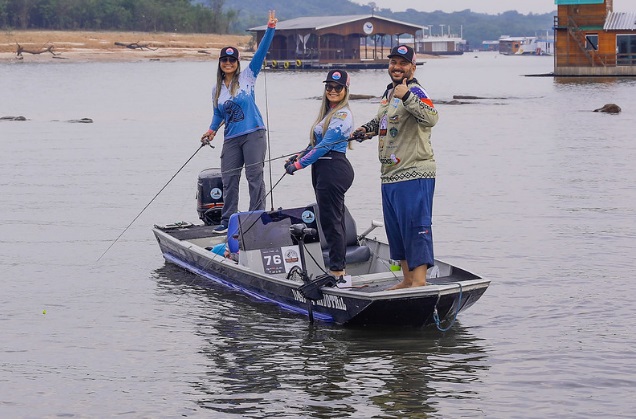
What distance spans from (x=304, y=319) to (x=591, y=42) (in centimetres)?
5443

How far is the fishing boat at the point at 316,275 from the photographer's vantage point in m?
9.10

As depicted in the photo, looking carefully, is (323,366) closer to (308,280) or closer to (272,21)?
(308,280)

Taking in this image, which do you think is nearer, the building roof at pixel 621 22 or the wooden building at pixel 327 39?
the building roof at pixel 621 22

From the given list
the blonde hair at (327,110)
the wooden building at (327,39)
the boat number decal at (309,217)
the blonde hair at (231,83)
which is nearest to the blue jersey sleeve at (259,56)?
the blonde hair at (231,83)

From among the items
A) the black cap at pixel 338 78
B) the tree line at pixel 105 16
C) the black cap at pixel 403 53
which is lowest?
the black cap at pixel 338 78

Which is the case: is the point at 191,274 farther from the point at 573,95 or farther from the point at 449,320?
the point at 573,95

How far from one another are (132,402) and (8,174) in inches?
572

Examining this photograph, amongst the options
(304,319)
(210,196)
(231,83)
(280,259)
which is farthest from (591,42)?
(304,319)

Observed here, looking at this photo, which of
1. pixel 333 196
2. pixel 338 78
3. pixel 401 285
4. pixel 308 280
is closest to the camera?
pixel 338 78

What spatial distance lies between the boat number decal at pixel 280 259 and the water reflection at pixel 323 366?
15.2 inches

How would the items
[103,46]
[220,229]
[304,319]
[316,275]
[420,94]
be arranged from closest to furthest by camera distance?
[420,94] < [304,319] < [316,275] < [220,229] < [103,46]

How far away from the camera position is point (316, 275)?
10219 mm

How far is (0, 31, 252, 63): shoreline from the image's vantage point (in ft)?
360

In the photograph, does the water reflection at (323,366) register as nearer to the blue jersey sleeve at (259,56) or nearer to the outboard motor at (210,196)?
the outboard motor at (210,196)
